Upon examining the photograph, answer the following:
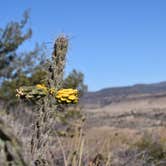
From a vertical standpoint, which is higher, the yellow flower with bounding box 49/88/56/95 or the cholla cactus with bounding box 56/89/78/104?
the yellow flower with bounding box 49/88/56/95

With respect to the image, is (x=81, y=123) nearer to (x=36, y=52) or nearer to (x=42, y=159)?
(x=42, y=159)

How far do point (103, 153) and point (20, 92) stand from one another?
67.9 inches

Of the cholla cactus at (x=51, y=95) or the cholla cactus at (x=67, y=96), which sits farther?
the cholla cactus at (x=67, y=96)

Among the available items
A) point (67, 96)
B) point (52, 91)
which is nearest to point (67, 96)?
point (67, 96)

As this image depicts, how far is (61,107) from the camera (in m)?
5.03

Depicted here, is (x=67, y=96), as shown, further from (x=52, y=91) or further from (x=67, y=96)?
(x=52, y=91)

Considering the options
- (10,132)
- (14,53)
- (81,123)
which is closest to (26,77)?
(14,53)

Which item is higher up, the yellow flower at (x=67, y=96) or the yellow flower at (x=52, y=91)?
the yellow flower at (x=52, y=91)

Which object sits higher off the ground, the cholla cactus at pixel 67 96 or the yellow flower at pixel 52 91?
the yellow flower at pixel 52 91

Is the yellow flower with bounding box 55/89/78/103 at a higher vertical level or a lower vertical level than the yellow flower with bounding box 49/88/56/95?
lower

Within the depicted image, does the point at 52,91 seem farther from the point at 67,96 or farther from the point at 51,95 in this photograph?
the point at 67,96

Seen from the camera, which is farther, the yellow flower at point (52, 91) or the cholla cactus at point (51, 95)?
the yellow flower at point (52, 91)

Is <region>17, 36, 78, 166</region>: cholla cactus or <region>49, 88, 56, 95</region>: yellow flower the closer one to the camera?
<region>17, 36, 78, 166</region>: cholla cactus

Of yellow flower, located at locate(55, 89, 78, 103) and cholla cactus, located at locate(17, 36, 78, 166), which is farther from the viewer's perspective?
yellow flower, located at locate(55, 89, 78, 103)
